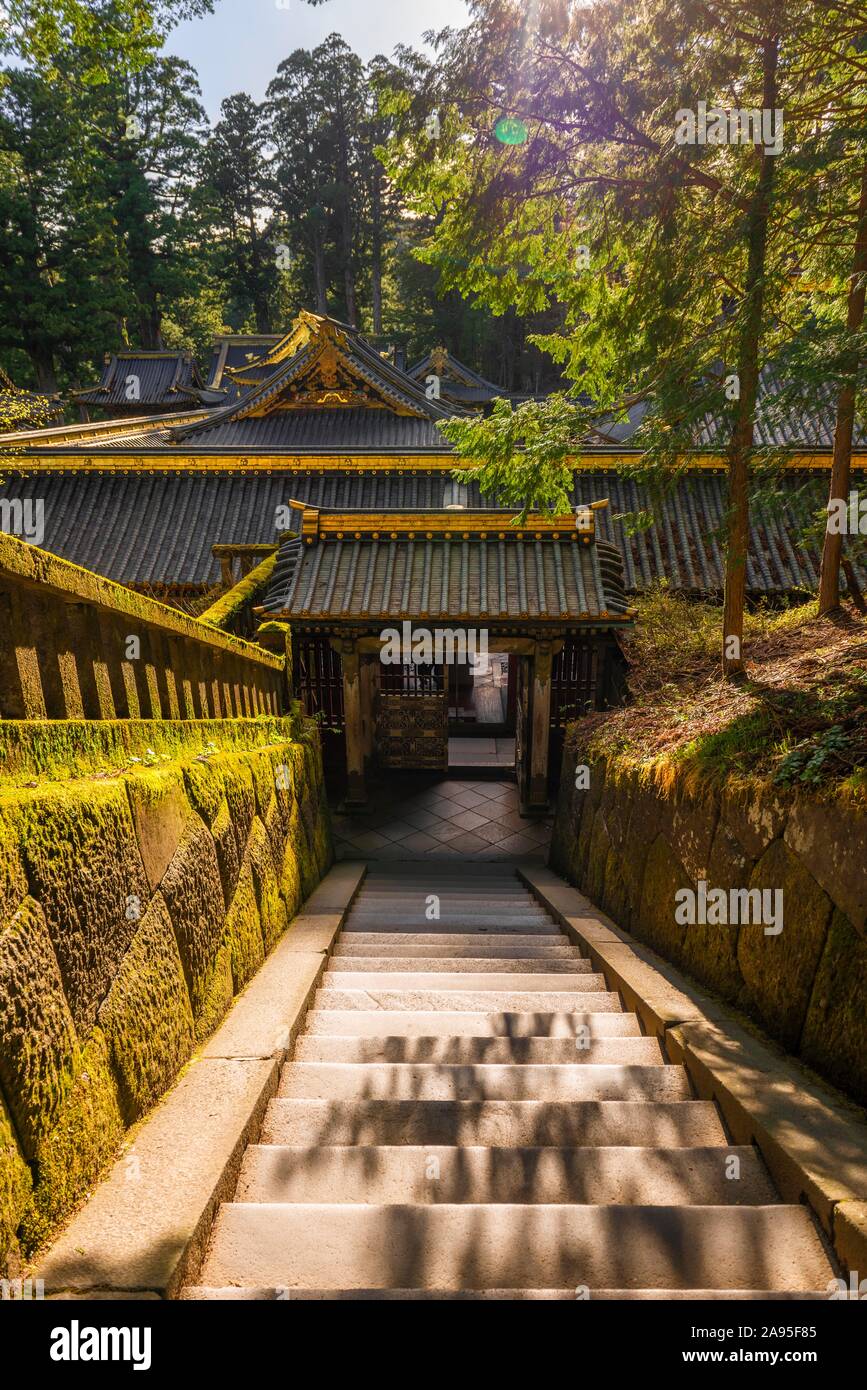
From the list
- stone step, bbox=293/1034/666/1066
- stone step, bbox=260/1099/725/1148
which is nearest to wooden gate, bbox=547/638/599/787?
stone step, bbox=293/1034/666/1066

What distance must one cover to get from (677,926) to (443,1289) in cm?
265

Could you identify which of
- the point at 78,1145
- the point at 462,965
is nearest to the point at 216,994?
the point at 78,1145

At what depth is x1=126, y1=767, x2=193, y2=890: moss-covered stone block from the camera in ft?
7.07

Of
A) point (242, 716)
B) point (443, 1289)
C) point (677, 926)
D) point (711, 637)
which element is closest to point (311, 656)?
point (242, 716)

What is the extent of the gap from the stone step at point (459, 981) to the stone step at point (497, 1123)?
1.30 m

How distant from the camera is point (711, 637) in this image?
7082 millimetres

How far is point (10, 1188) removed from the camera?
138 cm

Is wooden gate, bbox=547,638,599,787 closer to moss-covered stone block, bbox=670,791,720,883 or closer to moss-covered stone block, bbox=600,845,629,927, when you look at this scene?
moss-covered stone block, bbox=600,845,629,927

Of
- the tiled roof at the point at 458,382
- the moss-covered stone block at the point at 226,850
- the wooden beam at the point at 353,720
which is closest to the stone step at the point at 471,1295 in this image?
the moss-covered stone block at the point at 226,850

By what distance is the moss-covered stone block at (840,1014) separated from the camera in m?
2.26

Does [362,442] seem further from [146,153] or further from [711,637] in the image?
[146,153]

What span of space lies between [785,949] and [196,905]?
256 centimetres

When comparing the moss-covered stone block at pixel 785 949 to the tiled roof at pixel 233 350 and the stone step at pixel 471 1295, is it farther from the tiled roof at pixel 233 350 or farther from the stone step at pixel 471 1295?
the tiled roof at pixel 233 350

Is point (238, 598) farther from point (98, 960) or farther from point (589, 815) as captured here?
point (98, 960)
